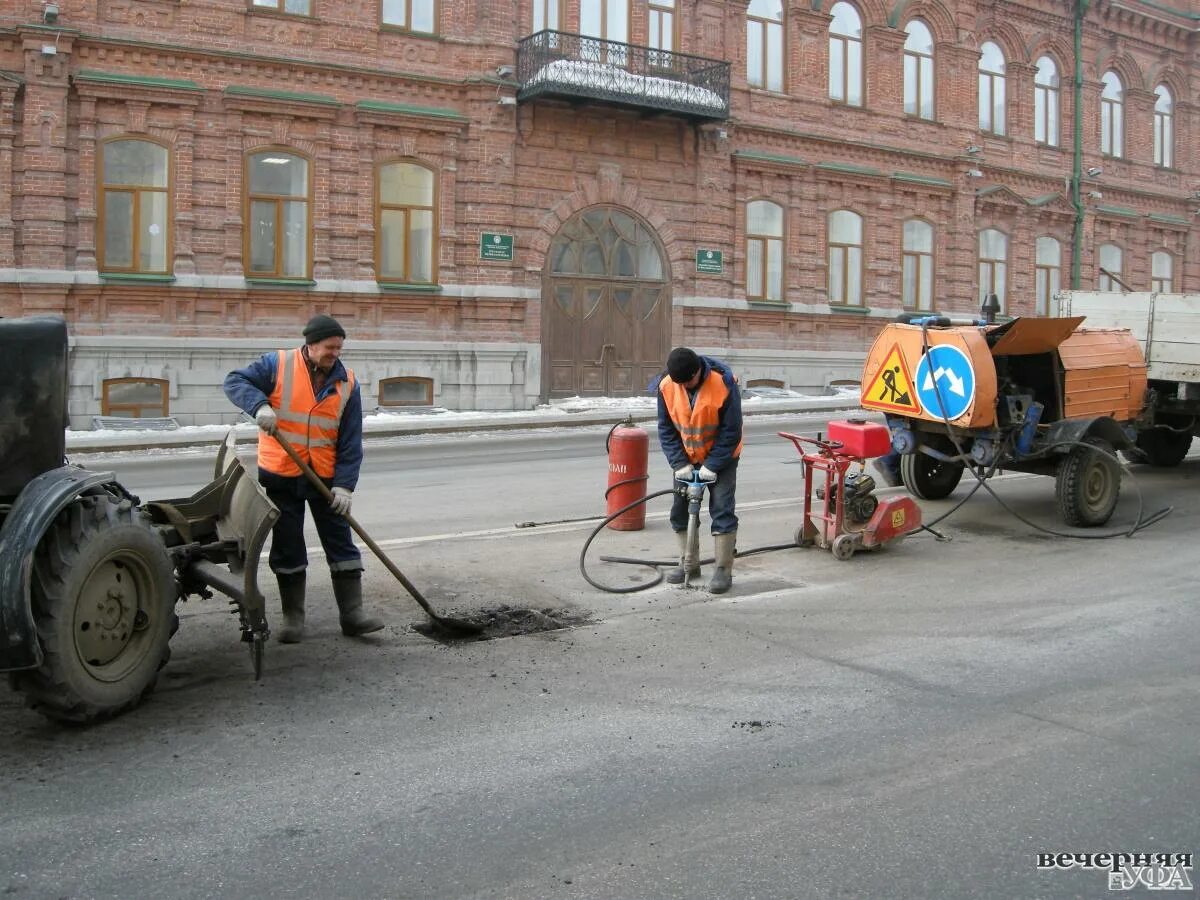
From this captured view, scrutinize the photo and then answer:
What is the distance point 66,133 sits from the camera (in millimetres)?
19375

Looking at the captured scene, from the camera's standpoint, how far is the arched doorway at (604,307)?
24.0 meters

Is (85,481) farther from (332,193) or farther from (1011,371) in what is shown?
(332,193)

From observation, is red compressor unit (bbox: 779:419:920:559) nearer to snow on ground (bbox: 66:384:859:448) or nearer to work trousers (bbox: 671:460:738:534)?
work trousers (bbox: 671:460:738:534)

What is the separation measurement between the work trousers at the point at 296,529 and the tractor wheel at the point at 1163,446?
10.6 metres

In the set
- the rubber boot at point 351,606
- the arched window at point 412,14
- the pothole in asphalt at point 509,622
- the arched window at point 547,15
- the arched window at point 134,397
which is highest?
the arched window at point 547,15

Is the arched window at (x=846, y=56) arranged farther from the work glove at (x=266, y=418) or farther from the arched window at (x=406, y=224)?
the work glove at (x=266, y=418)

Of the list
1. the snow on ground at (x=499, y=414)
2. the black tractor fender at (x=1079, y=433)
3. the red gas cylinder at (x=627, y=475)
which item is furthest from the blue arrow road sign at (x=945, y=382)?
the snow on ground at (x=499, y=414)

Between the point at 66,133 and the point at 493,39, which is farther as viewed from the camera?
the point at 493,39

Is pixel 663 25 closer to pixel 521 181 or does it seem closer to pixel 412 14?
pixel 521 181

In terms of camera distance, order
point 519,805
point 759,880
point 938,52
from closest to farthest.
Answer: point 759,880 < point 519,805 < point 938,52

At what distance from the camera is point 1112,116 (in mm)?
33656

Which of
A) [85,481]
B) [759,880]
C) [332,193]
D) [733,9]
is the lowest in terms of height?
[759,880]

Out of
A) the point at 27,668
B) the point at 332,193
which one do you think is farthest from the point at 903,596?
the point at 332,193

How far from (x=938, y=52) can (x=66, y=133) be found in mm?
21093
